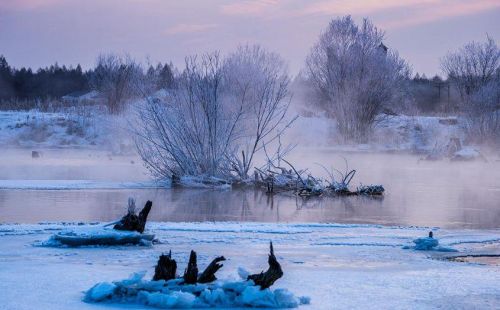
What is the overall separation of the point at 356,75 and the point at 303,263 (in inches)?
1607

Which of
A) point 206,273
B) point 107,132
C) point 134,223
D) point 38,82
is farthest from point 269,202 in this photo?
point 38,82

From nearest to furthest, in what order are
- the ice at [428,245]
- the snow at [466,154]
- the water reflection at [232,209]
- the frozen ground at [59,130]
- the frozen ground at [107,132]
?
the ice at [428,245] → the water reflection at [232,209] → the snow at [466,154] → the frozen ground at [59,130] → the frozen ground at [107,132]

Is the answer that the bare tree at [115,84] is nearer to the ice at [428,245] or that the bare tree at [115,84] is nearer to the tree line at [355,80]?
the tree line at [355,80]

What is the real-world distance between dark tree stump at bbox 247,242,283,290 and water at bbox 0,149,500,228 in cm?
827

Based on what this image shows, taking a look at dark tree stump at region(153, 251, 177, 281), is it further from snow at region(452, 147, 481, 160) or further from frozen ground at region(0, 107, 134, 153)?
frozen ground at region(0, 107, 134, 153)

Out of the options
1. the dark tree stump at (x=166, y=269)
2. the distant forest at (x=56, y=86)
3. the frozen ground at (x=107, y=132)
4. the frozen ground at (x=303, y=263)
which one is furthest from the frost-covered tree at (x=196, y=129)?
the distant forest at (x=56, y=86)

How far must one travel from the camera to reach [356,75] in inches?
2019

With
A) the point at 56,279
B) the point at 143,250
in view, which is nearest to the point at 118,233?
the point at 143,250

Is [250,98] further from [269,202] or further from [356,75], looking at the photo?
[356,75]

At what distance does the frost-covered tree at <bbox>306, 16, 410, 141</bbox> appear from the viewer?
51.2 m

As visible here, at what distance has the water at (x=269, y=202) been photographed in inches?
684

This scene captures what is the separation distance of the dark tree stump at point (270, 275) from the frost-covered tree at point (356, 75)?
4319cm

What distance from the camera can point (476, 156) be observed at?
44906 millimetres

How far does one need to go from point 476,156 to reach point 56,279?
37.9 m
